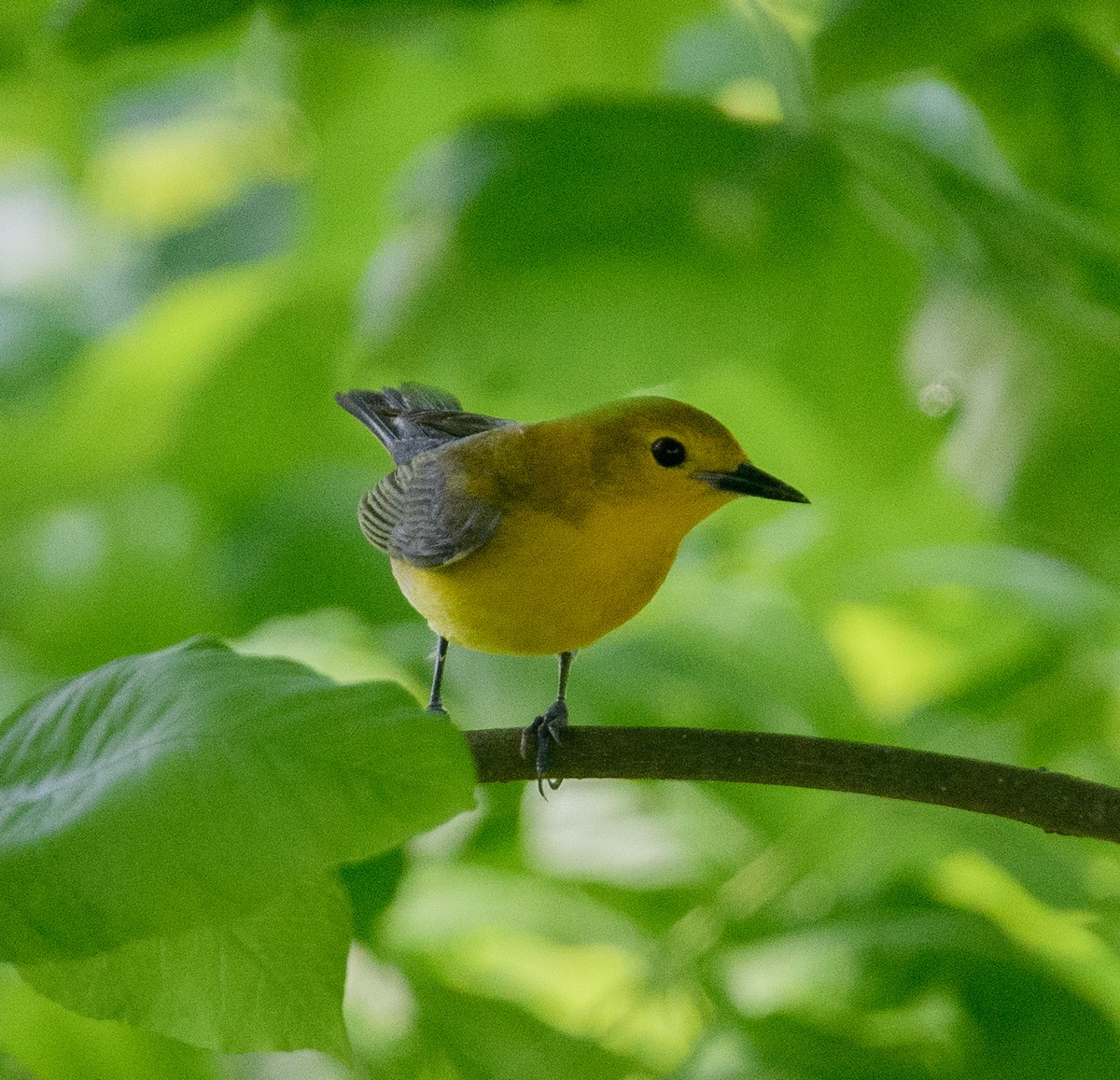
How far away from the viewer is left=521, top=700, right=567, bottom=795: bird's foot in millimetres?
474

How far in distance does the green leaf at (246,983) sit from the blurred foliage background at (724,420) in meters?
0.08

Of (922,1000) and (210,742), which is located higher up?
(210,742)

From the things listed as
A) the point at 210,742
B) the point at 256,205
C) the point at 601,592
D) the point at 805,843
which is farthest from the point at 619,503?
the point at 256,205

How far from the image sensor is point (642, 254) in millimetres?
506

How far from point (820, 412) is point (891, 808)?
0.17 meters

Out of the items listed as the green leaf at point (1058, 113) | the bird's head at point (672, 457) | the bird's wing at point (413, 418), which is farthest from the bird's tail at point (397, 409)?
the green leaf at point (1058, 113)

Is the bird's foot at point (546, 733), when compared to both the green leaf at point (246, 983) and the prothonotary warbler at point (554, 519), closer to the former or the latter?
the prothonotary warbler at point (554, 519)

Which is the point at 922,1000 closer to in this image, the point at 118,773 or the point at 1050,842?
the point at 1050,842

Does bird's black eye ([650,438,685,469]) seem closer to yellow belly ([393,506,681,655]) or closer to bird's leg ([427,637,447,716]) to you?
yellow belly ([393,506,681,655])

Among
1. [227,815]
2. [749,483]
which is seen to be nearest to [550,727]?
[749,483]

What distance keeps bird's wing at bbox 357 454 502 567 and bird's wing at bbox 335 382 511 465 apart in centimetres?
3

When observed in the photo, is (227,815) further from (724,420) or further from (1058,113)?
(724,420)

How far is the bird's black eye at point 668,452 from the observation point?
23.9 inches

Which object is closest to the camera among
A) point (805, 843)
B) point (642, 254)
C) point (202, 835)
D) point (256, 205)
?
point (202, 835)
